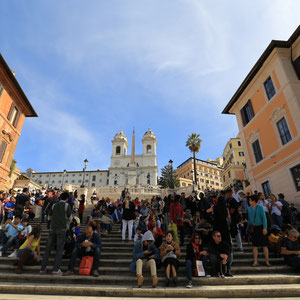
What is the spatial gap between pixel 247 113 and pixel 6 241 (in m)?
20.1

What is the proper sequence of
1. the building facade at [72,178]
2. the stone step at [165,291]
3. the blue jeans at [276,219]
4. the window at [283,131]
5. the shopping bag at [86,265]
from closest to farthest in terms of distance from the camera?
the stone step at [165,291]
the shopping bag at [86,265]
the blue jeans at [276,219]
the window at [283,131]
the building facade at [72,178]

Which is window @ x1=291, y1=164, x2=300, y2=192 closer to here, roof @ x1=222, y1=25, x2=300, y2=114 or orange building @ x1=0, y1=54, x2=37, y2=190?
roof @ x1=222, y1=25, x2=300, y2=114

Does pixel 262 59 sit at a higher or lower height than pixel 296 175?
higher

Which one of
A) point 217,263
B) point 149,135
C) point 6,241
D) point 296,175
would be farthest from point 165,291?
point 149,135

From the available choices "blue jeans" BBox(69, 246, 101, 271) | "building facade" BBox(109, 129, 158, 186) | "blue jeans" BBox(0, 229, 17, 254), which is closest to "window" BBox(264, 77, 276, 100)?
"blue jeans" BBox(69, 246, 101, 271)

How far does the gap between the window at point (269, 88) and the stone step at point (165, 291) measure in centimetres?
1468

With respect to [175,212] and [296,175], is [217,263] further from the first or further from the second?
[296,175]

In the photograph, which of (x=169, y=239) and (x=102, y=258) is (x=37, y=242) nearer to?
(x=102, y=258)

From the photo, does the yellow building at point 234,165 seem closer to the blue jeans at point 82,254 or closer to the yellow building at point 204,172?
the yellow building at point 204,172

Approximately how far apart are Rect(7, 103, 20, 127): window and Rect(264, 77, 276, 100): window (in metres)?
23.5

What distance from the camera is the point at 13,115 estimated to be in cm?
2009

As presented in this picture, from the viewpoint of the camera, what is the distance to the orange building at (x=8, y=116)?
59.0 ft

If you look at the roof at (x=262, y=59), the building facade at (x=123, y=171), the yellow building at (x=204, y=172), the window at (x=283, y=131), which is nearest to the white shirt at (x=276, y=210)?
the window at (x=283, y=131)

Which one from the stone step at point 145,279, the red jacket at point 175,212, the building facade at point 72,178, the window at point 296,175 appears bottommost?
the stone step at point 145,279
